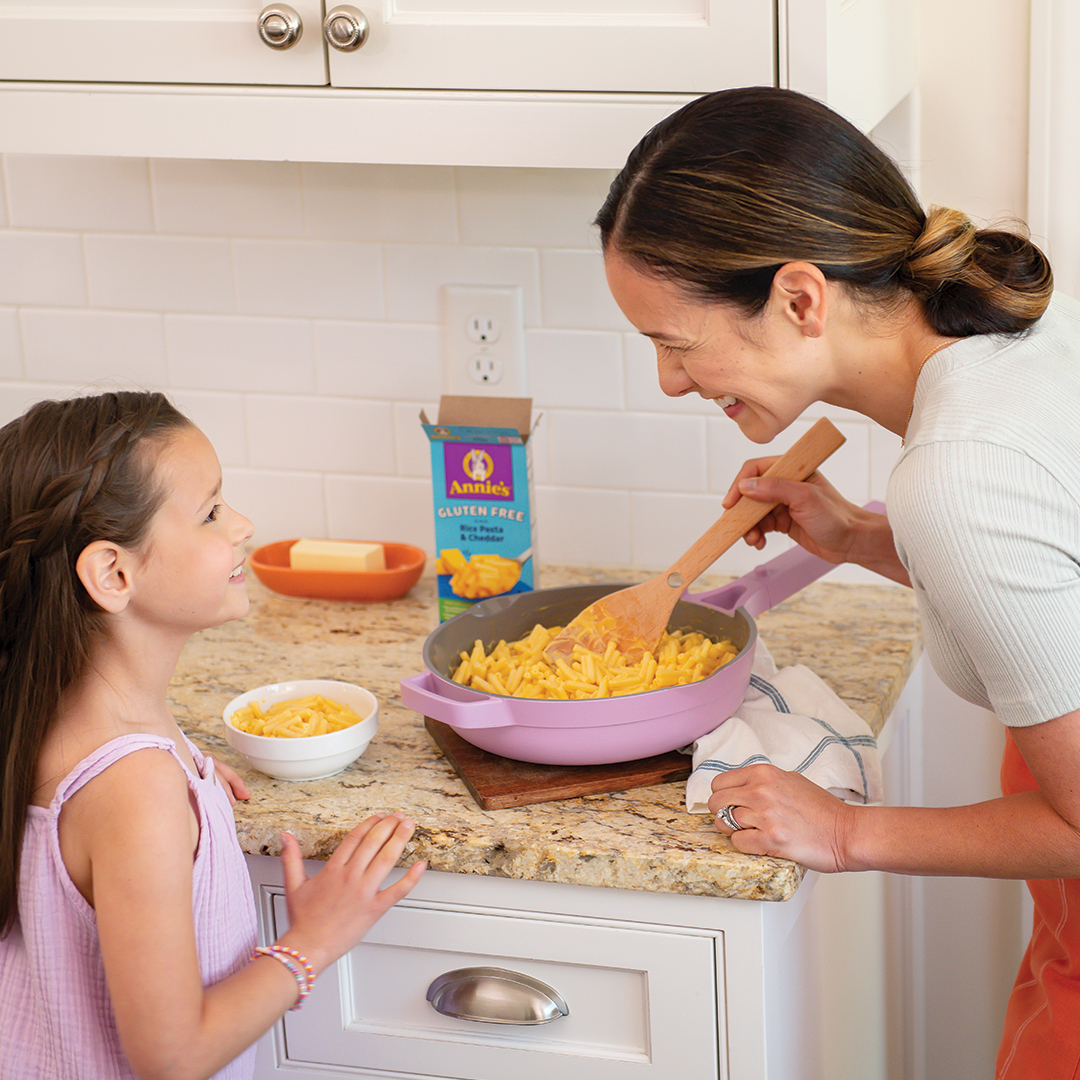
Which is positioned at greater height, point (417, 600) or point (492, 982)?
point (417, 600)

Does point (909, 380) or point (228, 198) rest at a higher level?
point (228, 198)

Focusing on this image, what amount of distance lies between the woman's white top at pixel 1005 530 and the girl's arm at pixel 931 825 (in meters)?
0.05

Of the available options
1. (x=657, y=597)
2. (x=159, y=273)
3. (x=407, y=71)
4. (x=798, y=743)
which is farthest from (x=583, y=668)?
(x=159, y=273)

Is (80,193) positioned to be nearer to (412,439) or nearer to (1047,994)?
(412,439)

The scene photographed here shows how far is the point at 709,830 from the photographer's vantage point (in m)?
1.15

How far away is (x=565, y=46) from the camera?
1266 mm

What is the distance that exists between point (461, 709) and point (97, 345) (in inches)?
42.2

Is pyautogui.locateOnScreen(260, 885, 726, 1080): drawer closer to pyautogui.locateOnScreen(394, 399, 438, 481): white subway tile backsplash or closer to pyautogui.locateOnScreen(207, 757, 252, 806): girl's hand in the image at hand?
pyautogui.locateOnScreen(207, 757, 252, 806): girl's hand

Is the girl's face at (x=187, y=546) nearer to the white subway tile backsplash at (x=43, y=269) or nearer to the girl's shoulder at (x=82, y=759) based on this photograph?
the girl's shoulder at (x=82, y=759)

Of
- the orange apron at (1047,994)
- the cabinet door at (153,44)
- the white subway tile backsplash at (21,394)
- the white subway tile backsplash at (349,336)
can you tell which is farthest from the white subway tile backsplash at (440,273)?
the orange apron at (1047,994)

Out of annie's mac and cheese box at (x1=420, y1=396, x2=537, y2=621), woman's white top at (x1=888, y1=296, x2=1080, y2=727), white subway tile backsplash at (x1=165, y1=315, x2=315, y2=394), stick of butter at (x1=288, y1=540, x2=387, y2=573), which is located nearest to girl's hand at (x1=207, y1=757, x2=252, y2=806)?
annie's mac and cheese box at (x1=420, y1=396, x2=537, y2=621)

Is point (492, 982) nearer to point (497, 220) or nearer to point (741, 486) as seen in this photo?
point (741, 486)

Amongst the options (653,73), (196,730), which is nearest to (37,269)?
(196,730)

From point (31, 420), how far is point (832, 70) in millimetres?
792
